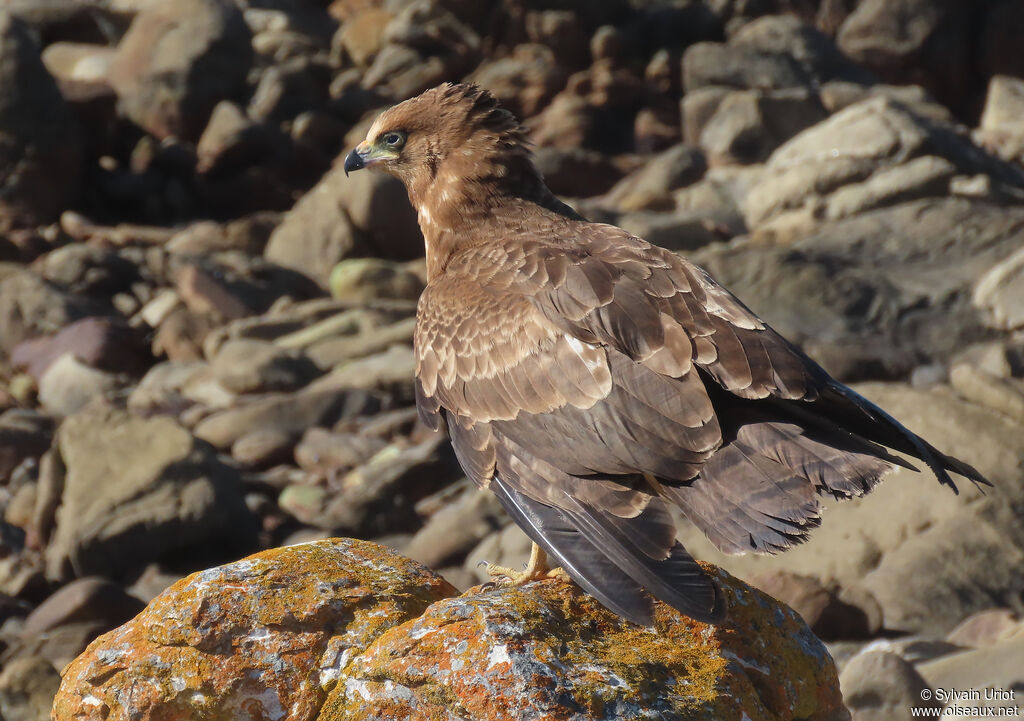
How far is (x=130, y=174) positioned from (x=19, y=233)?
305 cm

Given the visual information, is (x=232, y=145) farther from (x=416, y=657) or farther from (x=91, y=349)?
(x=416, y=657)

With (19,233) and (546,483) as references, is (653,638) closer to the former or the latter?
(546,483)

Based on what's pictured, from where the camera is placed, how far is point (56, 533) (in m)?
12.3

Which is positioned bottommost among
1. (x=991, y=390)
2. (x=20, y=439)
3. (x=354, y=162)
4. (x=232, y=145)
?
(x=232, y=145)

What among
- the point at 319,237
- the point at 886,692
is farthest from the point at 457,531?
the point at 319,237

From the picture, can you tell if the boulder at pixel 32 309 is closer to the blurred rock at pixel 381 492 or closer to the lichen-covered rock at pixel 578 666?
the blurred rock at pixel 381 492

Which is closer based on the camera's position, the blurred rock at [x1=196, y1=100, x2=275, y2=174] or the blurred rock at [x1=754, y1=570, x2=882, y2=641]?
the blurred rock at [x1=754, y1=570, x2=882, y2=641]

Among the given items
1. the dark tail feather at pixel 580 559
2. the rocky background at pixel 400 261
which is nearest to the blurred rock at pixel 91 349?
the rocky background at pixel 400 261

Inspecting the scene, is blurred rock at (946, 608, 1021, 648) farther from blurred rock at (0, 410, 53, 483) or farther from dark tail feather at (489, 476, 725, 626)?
blurred rock at (0, 410, 53, 483)

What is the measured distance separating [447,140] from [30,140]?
58.1 ft

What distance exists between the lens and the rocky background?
31.0 ft

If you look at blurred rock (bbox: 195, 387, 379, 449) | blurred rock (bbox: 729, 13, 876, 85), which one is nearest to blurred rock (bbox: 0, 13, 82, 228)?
blurred rock (bbox: 195, 387, 379, 449)

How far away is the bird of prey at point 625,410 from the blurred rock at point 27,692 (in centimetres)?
445

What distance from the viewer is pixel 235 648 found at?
14.3 ft
